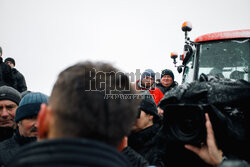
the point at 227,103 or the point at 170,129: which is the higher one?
the point at 227,103

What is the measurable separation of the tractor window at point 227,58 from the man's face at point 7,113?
9.25ft

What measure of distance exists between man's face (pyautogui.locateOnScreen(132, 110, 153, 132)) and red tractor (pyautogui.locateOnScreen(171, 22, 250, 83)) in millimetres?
1197

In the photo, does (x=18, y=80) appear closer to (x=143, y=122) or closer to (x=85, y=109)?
(x=143, y=122)

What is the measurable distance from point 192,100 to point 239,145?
0.35 metres

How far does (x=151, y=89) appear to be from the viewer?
12.8 ft

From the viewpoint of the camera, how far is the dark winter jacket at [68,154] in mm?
677

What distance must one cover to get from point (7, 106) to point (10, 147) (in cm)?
93

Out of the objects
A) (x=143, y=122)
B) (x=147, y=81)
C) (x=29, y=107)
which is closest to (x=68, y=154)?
(x=29, y=107)

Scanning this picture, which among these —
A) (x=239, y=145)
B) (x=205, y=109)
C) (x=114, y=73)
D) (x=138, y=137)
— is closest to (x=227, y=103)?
(x=205, y=109)

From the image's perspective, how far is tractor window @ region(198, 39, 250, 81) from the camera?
122 inches

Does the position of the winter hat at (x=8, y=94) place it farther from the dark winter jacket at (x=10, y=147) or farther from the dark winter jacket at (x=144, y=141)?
the dark winter jacket at (x=144, y=141)

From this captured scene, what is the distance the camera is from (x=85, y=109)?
2.55 ft

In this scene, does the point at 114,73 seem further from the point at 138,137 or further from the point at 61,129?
the point at 138,137

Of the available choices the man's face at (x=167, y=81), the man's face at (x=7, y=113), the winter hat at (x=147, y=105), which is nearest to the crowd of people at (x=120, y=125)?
the winter hat at (x=147, y=105)
